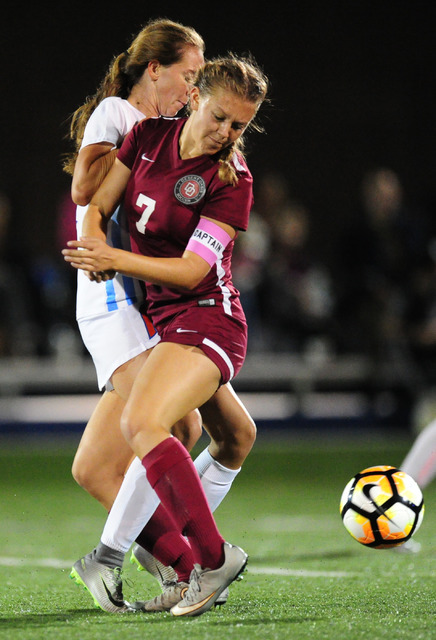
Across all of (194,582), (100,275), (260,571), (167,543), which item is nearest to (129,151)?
(100,275)

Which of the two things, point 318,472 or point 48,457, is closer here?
point 318,472

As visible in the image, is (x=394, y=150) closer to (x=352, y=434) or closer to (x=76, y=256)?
(x=352, y=434)

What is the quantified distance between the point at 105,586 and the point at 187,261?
120 centimetres

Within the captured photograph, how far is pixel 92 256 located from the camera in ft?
11.4

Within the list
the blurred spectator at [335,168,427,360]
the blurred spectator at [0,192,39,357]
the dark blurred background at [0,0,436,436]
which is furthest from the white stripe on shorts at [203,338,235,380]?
the dark blurred background at [0,0,436,436]

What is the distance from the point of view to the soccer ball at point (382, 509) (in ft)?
13.4

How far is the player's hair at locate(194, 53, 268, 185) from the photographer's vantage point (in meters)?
3.57

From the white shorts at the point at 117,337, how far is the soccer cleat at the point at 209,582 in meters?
0.83

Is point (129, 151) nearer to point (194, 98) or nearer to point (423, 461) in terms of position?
point (194, 98)

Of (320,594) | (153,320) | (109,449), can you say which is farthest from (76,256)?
(320,594)

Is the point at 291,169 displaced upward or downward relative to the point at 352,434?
upward

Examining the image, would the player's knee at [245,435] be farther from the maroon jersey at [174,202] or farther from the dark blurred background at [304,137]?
the dark blurred background at [304,137]

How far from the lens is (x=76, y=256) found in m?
3.50

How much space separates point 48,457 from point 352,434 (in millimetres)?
3269
